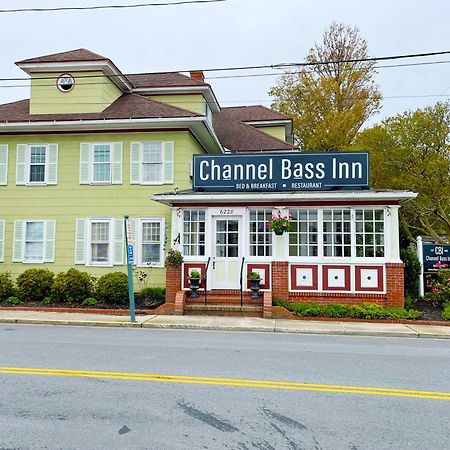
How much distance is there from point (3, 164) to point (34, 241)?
3.39 metres

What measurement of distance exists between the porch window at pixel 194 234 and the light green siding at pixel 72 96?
660cm

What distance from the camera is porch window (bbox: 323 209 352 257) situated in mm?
14398

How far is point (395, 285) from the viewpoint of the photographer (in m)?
13.8

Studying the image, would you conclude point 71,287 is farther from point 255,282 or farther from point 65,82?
point 65,82

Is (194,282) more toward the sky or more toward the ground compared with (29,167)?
more toward the ground

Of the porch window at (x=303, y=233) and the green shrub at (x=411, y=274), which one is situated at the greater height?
the porch window at (x=303, y=233)

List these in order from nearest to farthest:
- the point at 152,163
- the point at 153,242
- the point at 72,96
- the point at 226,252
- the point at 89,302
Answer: the point at 226,252 < the point at 89,302 < the point at 153,242 < the point at 152,163 < the point at 72,96

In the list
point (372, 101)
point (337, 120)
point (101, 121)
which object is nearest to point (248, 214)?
point (101, 121)

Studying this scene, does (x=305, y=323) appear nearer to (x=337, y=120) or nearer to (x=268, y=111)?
(x=268, y=111)

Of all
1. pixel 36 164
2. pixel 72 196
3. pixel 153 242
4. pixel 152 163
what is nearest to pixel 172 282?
pixel 153 242

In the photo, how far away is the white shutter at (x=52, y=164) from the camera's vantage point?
1784cm

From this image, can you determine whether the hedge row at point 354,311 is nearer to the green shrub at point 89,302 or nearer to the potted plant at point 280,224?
the potted plant at point 280,224

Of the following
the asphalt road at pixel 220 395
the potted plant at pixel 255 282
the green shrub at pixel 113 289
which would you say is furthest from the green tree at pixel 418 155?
the green shrub at pixel 113 289

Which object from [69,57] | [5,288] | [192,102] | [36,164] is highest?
[69,57]
